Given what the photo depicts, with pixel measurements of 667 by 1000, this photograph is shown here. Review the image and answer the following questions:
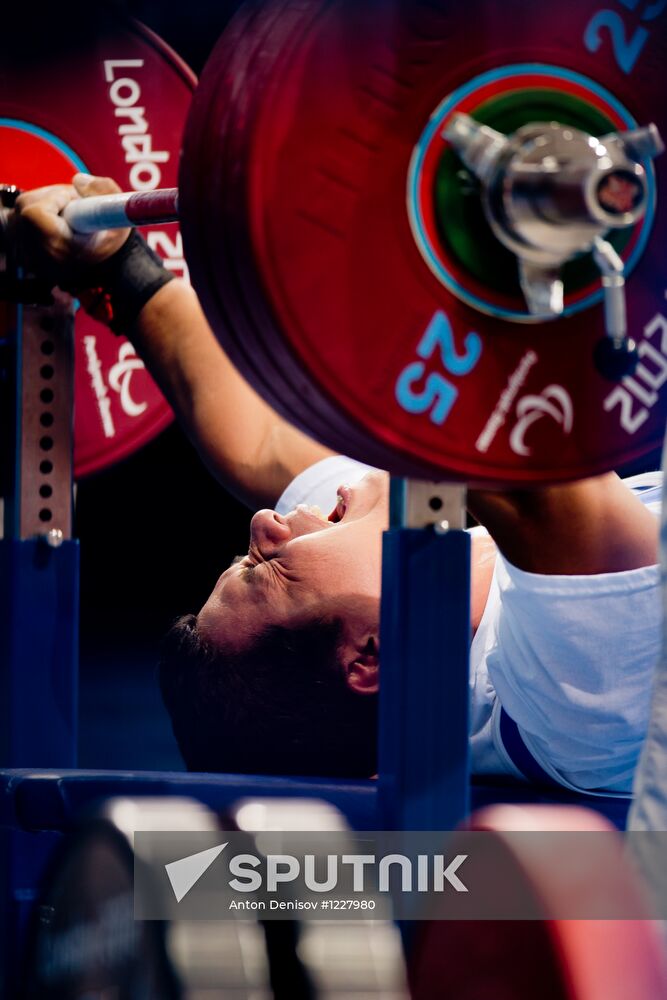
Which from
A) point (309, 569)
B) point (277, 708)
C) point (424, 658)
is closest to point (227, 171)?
point (424, 658)

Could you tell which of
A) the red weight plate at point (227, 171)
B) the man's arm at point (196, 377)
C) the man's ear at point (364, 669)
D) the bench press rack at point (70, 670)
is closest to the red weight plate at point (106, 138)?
the man's arm at point (196, 377)

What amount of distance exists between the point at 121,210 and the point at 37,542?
407 millimetres

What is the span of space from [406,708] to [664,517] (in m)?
0.37

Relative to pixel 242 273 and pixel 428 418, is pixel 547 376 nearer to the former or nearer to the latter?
pixel 428 418

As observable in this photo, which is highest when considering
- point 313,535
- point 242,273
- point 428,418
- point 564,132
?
point 564,132

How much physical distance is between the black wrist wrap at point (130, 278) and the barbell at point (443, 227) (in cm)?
70

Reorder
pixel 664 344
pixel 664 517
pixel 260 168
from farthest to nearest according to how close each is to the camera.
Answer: pixel 664 344
pixel 260 168
pixel 664 517

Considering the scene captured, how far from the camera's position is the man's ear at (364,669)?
6.49ft

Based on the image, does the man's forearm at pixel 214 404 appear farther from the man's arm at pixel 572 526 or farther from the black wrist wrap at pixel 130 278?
the man's arm at pixel 572 526

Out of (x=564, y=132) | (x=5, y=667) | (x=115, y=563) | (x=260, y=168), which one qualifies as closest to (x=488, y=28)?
(x=564, y=132)

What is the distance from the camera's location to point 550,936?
934 mm

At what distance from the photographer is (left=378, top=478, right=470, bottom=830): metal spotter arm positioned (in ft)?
3.89

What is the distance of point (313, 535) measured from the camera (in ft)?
6.57

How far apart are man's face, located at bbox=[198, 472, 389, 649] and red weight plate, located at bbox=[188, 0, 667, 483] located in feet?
2.86
